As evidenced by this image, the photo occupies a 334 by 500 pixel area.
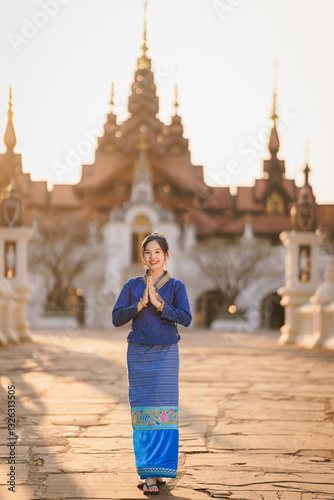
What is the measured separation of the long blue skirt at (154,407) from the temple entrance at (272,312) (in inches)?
1539

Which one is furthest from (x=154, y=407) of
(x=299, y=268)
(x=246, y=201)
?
(x=246, y=201)

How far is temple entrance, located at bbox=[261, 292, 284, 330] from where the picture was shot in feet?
144

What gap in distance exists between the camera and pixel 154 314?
5023mm

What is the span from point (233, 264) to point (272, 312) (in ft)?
14.9

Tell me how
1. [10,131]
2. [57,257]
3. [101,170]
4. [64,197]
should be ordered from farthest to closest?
[64,197] < [101,170] < [57,257] < [10,131]

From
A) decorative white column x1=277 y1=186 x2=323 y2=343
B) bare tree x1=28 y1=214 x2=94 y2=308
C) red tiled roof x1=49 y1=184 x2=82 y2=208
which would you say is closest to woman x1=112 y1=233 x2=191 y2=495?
decorative white column x1=277 y1=186 x2=323 y2=343

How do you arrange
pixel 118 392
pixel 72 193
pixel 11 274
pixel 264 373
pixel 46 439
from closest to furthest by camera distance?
1. pixel 46 439
2. pixel 118 392
3. pixel 264 373
4. pixel 11 274
5. pixel 72 193

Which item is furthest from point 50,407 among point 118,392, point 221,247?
point 221,247

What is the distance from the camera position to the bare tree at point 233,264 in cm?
4098

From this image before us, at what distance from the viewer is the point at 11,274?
69.7ft

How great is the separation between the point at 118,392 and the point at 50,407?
1.51 metres

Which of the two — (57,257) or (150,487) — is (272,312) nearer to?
(57,257)

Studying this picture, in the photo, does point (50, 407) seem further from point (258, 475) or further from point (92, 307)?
point (92, 307)

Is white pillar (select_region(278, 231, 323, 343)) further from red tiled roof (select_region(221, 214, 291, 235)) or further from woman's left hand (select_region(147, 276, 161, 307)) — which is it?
red tiled roof (select_region(221, 214, 291, 235))
